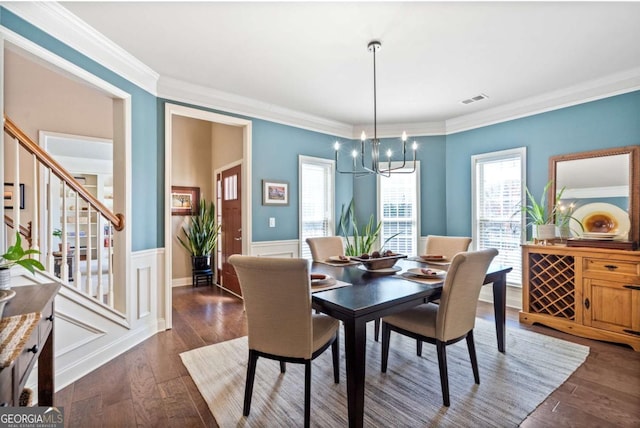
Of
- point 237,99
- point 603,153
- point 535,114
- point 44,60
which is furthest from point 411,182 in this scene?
point 44,60

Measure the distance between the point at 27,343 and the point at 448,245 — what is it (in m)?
3.13

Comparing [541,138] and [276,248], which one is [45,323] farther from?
[541,138]

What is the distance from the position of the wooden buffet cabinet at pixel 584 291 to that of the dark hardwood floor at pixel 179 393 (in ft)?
0.52

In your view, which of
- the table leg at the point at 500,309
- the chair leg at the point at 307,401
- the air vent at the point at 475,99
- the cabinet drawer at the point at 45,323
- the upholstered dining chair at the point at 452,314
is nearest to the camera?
the cabinet drawer at the point at 45,323

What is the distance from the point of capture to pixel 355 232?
473cm

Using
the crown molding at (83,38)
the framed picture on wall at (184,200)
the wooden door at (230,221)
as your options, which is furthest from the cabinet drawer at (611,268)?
Result: the framed picture on wall at (184,200)

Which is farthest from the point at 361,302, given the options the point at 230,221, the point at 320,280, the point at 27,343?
the point at 230,221

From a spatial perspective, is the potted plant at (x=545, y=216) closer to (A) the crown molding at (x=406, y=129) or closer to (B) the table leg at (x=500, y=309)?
(B) the table leg at (x=500, y=309)

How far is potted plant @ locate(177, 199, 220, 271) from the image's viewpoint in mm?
5082

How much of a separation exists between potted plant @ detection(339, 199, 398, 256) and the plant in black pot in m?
2.13

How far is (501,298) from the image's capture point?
2.64 meters

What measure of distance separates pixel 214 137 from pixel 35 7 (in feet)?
11.2

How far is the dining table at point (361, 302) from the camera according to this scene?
5.19ft

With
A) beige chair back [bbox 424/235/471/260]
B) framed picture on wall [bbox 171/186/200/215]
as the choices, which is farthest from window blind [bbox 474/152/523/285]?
framed picture on wall [bbox 171/186/200/215]
